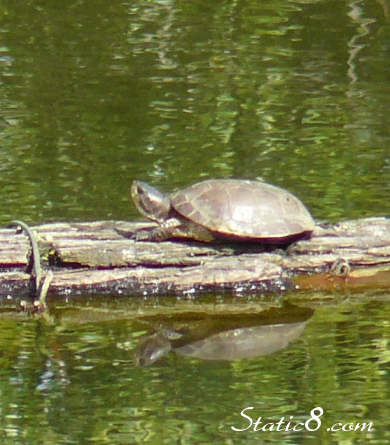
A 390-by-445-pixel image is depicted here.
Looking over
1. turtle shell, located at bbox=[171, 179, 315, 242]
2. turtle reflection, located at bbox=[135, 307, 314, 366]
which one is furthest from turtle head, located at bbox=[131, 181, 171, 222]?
turtle reflection, located at bbox=[135, 307, 314, 366]

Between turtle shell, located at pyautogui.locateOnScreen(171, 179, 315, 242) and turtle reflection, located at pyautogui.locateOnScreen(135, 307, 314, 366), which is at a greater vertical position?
turtle shell, located at pyautogui.locateOnScreen(171, 179, 315, 242)

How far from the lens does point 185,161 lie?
386 inches

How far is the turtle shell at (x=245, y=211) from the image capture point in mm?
7219

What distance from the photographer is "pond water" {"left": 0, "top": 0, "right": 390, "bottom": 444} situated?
5676 mm

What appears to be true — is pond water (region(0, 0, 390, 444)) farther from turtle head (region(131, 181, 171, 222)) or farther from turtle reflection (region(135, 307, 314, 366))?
turtle head (region(131, 181, 171, 222))

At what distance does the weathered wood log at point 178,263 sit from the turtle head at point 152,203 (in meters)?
0.31

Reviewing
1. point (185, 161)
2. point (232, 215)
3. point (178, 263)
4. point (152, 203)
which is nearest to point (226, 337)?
point (178, 263)

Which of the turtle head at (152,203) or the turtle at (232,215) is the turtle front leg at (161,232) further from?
the turtle head at (152,203)

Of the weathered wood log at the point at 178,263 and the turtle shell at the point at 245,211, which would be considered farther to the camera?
the turtle shell at the point at 245,211

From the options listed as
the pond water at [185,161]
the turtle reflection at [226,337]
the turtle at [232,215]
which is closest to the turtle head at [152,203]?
the turtle at [232,215]

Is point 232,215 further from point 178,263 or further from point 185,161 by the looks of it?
point 185,161

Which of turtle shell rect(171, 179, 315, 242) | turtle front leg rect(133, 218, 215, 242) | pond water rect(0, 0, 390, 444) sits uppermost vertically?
turtle shell rect(171, 179, 315, 242)

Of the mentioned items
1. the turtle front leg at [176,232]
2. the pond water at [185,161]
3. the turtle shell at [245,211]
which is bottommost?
the pond water at [185,161]

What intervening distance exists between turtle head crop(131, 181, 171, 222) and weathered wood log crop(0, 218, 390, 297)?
12.1 inches
